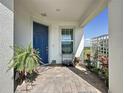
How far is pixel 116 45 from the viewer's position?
2.77 meters

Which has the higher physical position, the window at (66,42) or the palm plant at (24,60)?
the window at (66,42)

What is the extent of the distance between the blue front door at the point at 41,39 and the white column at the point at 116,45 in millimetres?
4348

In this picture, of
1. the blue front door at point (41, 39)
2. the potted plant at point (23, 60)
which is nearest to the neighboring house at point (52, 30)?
the blue front door at point (41, 39)

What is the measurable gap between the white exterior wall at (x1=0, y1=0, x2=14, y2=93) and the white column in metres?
2.24

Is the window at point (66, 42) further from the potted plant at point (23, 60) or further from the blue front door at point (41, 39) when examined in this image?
the potted plant at point (23, 60)

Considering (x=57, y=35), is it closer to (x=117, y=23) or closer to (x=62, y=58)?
(x=62, y=58)

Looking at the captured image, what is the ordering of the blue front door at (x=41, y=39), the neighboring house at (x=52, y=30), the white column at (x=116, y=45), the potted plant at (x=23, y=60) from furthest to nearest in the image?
the blue front door at (x=41, y=39) → the potted plant at (x=23, y=60) → the neighboring house at (x=52, y=30) → the white column at (x=116, y=45)

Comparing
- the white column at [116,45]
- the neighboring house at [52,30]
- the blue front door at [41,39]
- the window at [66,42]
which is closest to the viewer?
the white column at [116,45]

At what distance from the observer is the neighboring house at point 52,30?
2.67 meters

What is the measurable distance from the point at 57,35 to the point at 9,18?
5069 mm

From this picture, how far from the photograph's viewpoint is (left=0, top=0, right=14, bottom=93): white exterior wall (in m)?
2.58

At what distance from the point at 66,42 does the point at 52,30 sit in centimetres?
110

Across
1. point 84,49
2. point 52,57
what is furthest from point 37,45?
point 84,49

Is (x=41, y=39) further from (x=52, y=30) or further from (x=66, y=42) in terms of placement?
(x=66, y=42)
